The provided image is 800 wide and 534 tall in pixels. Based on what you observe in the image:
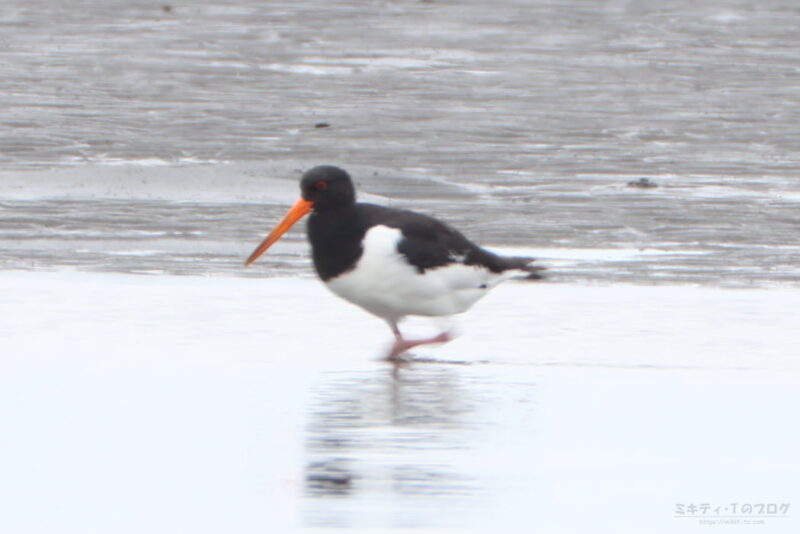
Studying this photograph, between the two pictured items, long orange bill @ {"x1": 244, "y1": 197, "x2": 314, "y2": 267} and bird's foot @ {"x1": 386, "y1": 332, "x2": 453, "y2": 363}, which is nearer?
bird's foot @ {"x1": 386, "y1": 332, "x2": 453, "y2": 363}

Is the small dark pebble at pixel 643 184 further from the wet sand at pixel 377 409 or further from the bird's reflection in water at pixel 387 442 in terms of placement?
the bird's reflection in water at pixel 387 442

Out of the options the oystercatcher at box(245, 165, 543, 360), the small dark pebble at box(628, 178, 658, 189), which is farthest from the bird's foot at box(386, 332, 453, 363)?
the small dark pebble at box(628, 178, 658, 189)

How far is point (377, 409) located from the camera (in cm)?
618

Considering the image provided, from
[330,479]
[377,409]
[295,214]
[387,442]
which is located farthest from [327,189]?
[330,479]

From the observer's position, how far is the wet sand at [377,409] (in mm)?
4922

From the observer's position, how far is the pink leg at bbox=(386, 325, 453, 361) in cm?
745

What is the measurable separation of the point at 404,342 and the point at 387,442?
190 centimetres

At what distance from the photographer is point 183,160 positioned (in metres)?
12.9

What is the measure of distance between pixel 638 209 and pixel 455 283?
3609mm

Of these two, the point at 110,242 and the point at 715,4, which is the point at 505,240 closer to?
the point at 110,242

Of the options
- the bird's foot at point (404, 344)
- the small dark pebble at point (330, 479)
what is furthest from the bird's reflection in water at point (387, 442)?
the bird's foot at point (404, 344)

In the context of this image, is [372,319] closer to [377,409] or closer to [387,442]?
[377,409]

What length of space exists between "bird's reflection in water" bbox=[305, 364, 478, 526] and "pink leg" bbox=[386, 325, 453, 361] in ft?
1.00

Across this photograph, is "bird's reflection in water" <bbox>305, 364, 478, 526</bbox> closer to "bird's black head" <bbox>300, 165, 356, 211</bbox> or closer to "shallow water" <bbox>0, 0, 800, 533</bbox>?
"shallow water" <bbox>0, 0, 800, 533</bbox>
